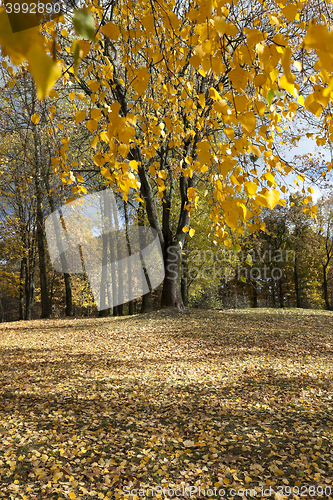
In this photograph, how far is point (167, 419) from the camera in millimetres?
3053

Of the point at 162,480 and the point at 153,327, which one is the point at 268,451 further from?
the point at 153,327

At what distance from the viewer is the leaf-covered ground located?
2.16m

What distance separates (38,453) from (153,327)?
5218 mm

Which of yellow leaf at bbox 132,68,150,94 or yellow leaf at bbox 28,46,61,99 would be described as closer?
yellow leaf at bbox 28,46,61,99

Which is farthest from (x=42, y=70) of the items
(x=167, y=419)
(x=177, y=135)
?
(x=177, y=135)

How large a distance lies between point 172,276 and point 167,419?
19.8ft

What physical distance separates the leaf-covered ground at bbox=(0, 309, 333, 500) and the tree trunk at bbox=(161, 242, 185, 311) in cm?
310

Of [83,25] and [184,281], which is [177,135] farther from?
[184,281]

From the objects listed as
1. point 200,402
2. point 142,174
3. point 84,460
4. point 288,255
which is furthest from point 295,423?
point 288,255

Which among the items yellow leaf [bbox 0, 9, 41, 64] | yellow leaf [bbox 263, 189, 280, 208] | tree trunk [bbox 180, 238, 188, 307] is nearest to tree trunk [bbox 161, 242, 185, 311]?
tree trunk [bbox 180, 238, 188, 307]

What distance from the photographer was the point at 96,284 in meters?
20.2

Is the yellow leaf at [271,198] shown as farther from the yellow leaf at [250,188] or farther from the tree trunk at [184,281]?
the tree trunk at [184,281]

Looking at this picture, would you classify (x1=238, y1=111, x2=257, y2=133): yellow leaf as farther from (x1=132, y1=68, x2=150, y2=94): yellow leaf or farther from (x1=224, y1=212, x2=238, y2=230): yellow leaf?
(x1=132, y1=68, x2=150, y2=94): yellow leaf

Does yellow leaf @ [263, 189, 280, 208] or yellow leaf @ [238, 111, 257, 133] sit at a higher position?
yellow leaf @ [238, 111, 257, 133]
